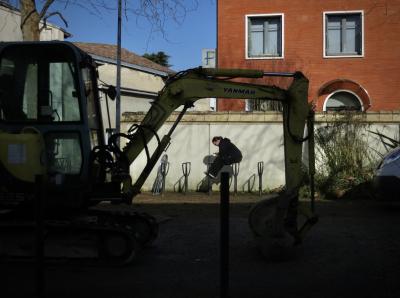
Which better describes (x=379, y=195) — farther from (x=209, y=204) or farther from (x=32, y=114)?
(x=32, y=114)

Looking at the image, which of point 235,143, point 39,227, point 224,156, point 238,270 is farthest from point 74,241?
point 235,143

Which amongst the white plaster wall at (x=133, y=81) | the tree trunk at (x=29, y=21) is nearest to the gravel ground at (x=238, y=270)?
the tree trunk at (x=29, y=21)

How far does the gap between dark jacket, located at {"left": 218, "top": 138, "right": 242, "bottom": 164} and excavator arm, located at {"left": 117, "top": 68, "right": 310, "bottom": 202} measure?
816 centimetres

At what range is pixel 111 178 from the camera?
322 inches

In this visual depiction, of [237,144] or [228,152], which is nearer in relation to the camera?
[228,152]

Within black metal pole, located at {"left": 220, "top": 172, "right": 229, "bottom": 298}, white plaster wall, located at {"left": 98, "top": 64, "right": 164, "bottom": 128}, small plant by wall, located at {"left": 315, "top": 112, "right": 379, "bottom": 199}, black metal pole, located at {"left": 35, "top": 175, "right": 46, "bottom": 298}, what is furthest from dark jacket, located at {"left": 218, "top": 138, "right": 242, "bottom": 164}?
black metal pole, located at {"left": 220, "top": 172, "right": 229, "bottom": 298}

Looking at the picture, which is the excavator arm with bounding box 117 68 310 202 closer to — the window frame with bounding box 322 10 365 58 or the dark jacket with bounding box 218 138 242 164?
the dark jacket with bounding box 218 138 242 164

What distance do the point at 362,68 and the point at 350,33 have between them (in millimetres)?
1554

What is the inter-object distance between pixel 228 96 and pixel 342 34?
55.8ft

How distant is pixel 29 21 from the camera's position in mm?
12898

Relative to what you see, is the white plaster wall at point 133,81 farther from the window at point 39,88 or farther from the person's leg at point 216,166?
the window at point 39,88

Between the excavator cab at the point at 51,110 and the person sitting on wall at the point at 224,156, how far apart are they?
8880 mm

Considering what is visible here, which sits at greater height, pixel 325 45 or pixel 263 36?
pixel 263 36

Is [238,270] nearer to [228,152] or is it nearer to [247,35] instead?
[228,152]
